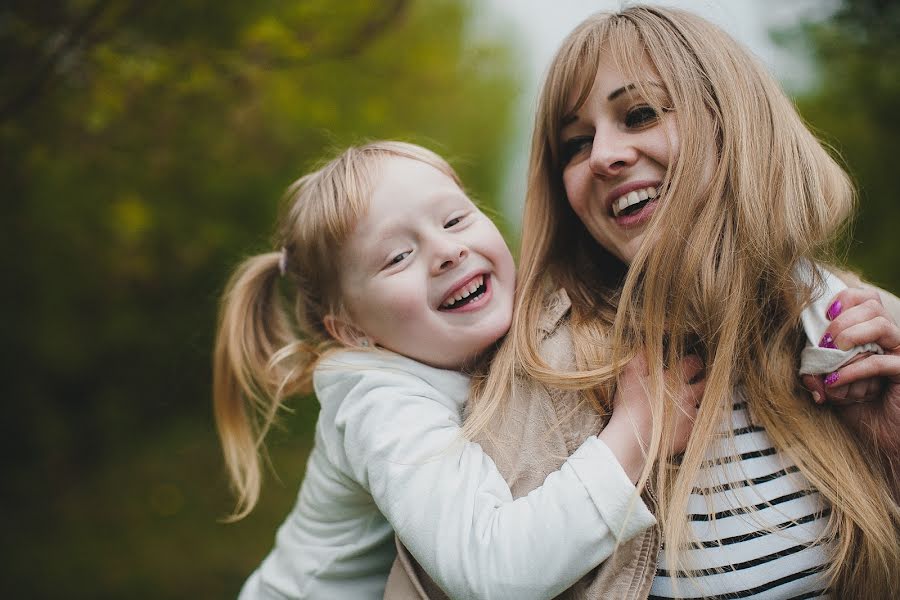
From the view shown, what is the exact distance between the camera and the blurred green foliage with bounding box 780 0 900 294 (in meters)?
4.24

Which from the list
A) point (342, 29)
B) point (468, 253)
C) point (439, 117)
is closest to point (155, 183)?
point (342, 29)

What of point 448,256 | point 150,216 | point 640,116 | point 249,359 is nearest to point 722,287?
point 640,116

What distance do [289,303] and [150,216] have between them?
2.78 metres

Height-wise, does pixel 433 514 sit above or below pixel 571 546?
above

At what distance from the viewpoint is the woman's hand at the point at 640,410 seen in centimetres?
181

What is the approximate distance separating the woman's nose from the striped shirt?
714mm

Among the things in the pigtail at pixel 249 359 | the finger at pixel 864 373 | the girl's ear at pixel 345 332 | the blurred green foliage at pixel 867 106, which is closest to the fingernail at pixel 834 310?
the finger at pixel 864 373

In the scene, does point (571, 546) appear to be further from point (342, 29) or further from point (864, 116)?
point (864, 116)

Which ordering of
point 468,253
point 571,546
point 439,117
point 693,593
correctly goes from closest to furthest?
point 571,546, point 693,593, point 468,253, point 439,117

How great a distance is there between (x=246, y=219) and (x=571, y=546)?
6335mm

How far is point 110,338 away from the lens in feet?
30.2

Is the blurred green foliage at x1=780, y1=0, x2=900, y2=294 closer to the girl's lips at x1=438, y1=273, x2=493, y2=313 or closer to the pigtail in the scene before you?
the girl's lips at x1=438, y1=273, x2=493, y2=313

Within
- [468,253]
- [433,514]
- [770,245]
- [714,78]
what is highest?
[714,78]

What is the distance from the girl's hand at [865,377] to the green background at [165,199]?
4.05 feet
